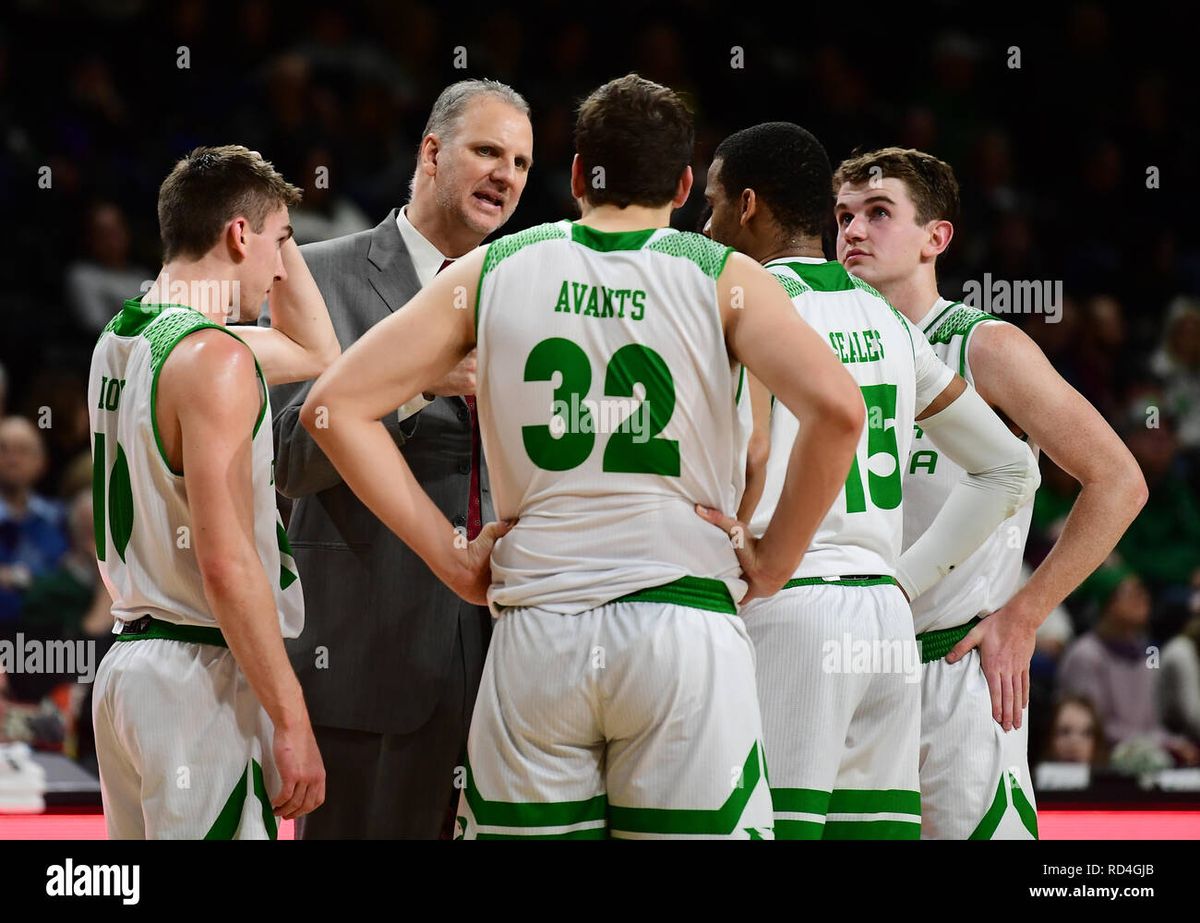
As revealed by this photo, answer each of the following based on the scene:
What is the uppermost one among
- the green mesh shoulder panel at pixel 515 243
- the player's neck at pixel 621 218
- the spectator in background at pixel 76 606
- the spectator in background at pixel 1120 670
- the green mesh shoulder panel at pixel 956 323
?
the player's neck at pixel 621 218

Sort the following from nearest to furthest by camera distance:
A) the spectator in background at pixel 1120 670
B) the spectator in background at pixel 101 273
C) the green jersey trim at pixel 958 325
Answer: the green jersey trim at pixel 958 325
the spectator in background at pixel 1120 670
the spectator in background at pixel 101 273

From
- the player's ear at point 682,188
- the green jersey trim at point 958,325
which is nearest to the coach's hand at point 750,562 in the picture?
the player's ear at point 682,188

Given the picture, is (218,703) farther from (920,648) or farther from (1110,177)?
(1110,177)

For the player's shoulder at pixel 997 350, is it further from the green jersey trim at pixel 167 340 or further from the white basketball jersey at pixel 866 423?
the green jersey trim at pixel 167 340

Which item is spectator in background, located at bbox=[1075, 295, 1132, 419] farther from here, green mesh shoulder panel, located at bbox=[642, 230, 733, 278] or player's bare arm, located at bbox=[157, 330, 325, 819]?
player's bare arm, located at bbox=[157, 330, 325, 819]

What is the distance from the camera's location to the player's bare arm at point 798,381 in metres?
2.21

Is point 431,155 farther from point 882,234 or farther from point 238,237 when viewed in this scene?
point 882,234

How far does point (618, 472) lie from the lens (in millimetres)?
2232

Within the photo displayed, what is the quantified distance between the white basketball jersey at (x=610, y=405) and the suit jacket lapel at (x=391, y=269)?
98 cm

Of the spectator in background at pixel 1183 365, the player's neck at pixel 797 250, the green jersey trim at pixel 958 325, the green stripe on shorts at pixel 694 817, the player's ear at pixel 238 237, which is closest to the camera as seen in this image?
the green stripe on shorts at pixel 694 817

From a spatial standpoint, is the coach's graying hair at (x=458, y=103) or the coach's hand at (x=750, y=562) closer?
the coach's hand at (x=750, y=562)

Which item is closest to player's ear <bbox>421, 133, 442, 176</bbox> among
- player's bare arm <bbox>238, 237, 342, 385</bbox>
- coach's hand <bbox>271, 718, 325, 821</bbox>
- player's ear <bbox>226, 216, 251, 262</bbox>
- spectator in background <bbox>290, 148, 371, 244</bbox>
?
player's bare arm <bbox>238, 237, 342, 385</bbox>

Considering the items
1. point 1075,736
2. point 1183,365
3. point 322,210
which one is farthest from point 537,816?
point 1183,365

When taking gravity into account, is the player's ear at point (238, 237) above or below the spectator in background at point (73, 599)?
above
